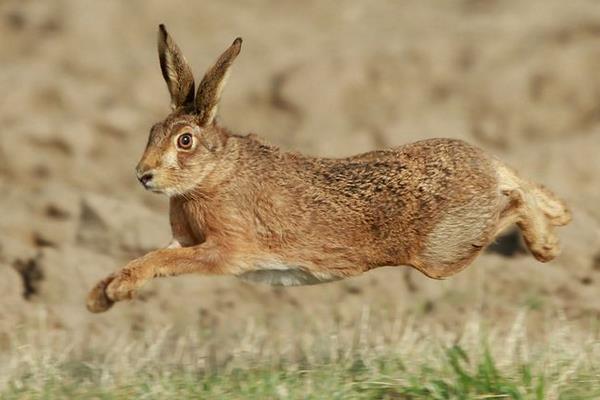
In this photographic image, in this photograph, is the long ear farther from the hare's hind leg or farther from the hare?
the hare's hind leg

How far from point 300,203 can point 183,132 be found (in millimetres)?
601

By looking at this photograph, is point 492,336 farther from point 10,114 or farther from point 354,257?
point 10,114

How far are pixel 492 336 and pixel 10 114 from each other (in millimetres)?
6211

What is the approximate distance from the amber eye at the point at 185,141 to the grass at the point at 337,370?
3.34 feet

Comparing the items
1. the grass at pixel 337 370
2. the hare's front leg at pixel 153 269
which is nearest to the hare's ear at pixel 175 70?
the hare's front leg at pixel 153 269

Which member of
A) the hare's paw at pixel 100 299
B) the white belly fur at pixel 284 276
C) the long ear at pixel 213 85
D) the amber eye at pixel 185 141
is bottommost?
the hare's paw at pixel 100 299

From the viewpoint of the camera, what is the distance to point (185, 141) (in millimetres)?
5098

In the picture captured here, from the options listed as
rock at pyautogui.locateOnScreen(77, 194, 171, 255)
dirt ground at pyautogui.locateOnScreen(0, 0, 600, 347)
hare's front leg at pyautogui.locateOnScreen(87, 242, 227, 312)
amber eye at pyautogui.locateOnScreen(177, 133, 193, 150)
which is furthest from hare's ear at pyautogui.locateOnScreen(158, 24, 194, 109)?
rock at pyautogui.locateOnScreen(77, 194, 171, 255)

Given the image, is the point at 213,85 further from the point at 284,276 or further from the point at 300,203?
the point at 284,276

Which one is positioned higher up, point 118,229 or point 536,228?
point 118,229

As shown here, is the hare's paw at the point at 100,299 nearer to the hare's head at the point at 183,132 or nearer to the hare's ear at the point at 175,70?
the hare's head at the point at 183,132

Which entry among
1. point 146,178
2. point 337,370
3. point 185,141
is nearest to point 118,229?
point 185,141

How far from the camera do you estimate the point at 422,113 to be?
10.4 meters

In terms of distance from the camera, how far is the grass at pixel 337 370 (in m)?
4.86
